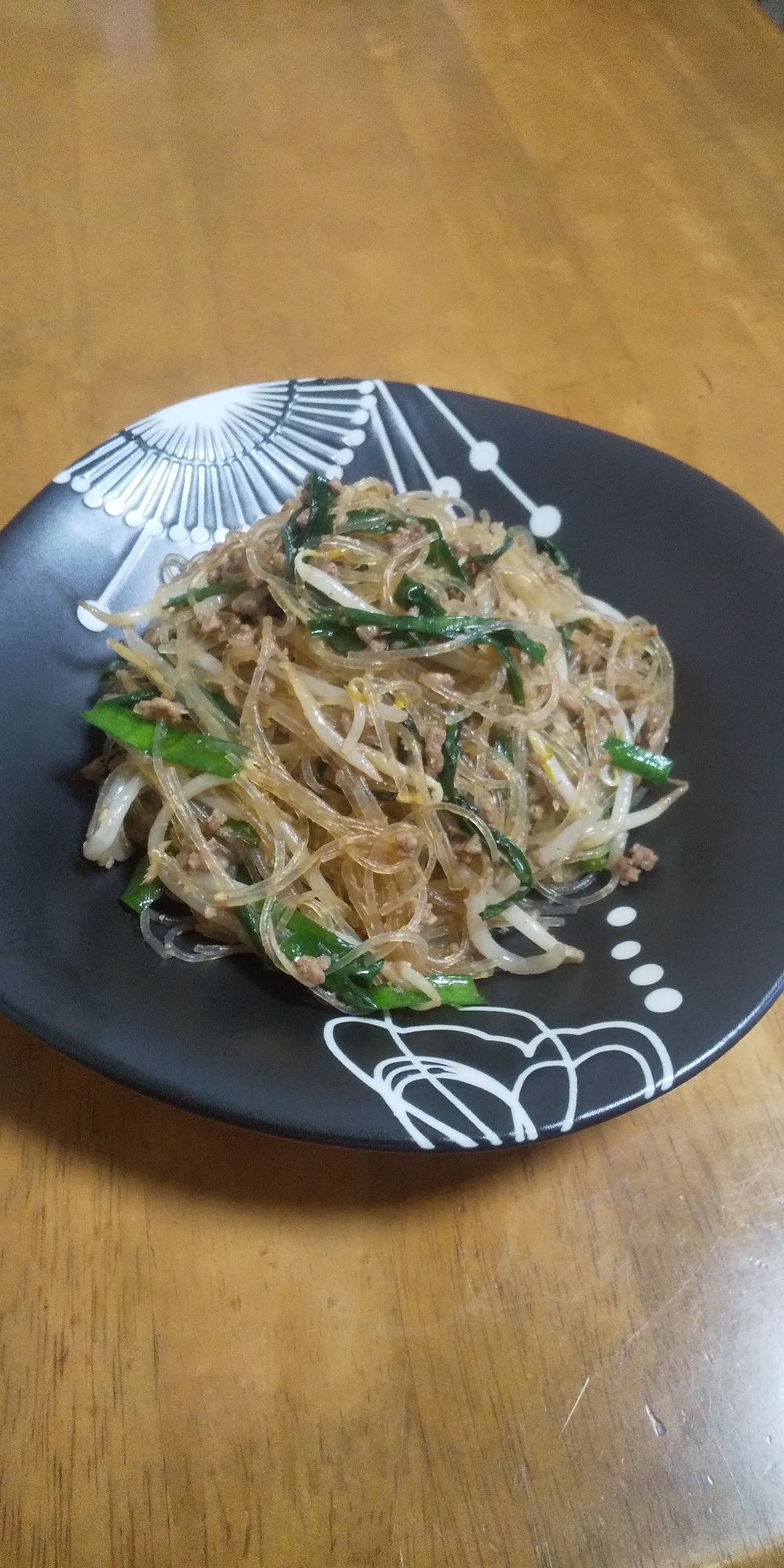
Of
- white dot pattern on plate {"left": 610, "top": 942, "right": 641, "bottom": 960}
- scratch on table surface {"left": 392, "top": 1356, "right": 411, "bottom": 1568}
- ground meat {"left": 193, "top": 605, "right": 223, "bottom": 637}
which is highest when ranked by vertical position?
ground meat {"left": 193, "top": 605, "right": 223, "bottom": 637}

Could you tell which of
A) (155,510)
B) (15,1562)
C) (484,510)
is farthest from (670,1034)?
(155,510)

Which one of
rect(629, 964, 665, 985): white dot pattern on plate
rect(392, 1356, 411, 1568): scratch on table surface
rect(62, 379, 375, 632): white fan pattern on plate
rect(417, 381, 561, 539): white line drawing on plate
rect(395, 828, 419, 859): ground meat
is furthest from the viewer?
rect(417, 381, 561, 539): white line drawing on plate

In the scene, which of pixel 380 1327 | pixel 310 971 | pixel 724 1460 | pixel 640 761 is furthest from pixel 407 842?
pixel 724 1460

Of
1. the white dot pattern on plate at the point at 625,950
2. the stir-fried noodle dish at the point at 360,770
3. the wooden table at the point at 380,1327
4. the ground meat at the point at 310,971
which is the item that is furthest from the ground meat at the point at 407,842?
the wooden table at the point at 380,1327

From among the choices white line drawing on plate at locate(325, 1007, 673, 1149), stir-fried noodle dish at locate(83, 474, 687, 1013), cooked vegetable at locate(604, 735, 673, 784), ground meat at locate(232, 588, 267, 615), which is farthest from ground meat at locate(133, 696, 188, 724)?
cooked vegetable at locate(604, 735, 673, 784)

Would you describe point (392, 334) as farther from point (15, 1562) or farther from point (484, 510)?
point (15, 1562)

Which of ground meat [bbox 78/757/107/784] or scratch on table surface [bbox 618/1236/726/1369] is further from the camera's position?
ground meat [bbox 78/757/107/784]

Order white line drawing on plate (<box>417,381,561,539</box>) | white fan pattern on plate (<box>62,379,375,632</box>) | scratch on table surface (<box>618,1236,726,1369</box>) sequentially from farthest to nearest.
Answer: white line drawing on plate (<box>417,381,561,539</box>)
white fan pattern on plate (<box>62,379,375,632</box>)
scratch on table surface (<box>618,1236,726,1369</box>)

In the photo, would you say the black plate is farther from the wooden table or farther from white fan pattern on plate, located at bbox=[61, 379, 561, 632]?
the wooden table
